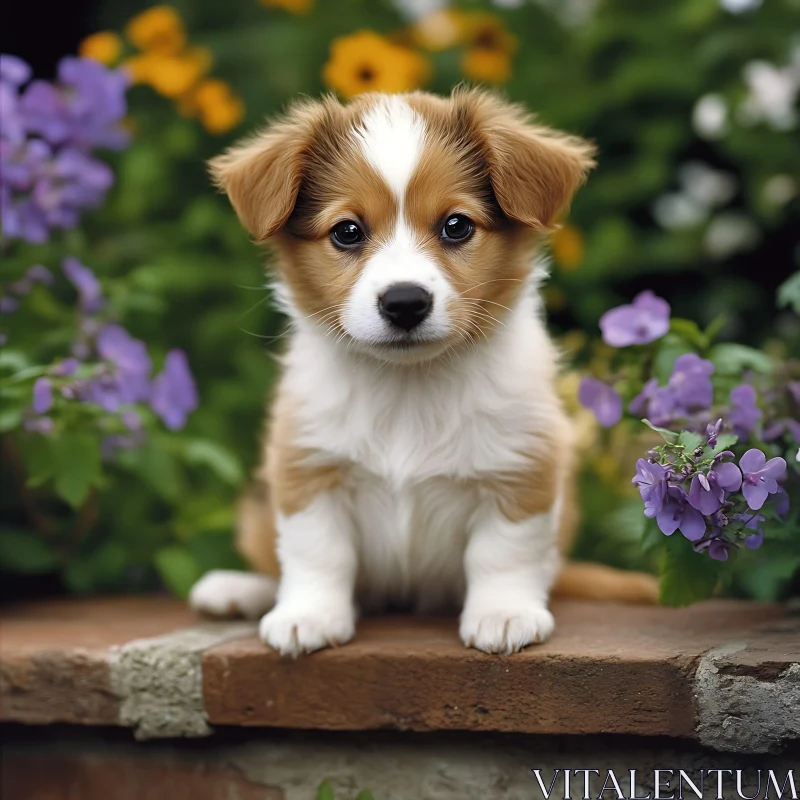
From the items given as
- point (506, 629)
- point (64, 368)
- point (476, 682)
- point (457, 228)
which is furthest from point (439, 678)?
point (64, 368)

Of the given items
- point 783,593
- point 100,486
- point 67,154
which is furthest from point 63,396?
point 783,593

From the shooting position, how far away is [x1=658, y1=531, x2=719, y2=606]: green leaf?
9.37 ft

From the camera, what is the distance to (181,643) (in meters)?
3.09

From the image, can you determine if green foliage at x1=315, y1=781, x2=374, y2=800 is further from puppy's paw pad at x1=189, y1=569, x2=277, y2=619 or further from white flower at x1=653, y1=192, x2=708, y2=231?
white flower at x1=653, y1=192, x2=708, y2=231

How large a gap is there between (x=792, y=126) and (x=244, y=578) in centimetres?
333

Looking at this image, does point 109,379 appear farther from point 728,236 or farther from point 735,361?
point 728,236

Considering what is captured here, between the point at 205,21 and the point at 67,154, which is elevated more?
the point at 205,21

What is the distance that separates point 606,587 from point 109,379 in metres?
1.72

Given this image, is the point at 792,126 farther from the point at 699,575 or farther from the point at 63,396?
the point at 63,396

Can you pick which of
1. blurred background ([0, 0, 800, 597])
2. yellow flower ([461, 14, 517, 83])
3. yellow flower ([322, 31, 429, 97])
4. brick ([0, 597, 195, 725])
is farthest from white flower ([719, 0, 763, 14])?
brick ([0, 597, 195, 725])

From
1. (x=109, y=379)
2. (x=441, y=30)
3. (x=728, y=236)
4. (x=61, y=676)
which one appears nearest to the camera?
(x=61, y=676)

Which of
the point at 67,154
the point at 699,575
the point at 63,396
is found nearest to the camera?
the point at 699,575

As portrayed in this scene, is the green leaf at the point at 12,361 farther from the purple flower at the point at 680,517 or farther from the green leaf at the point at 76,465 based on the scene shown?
the purple flower at the point at 680,517

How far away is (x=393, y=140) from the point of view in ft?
9.45
